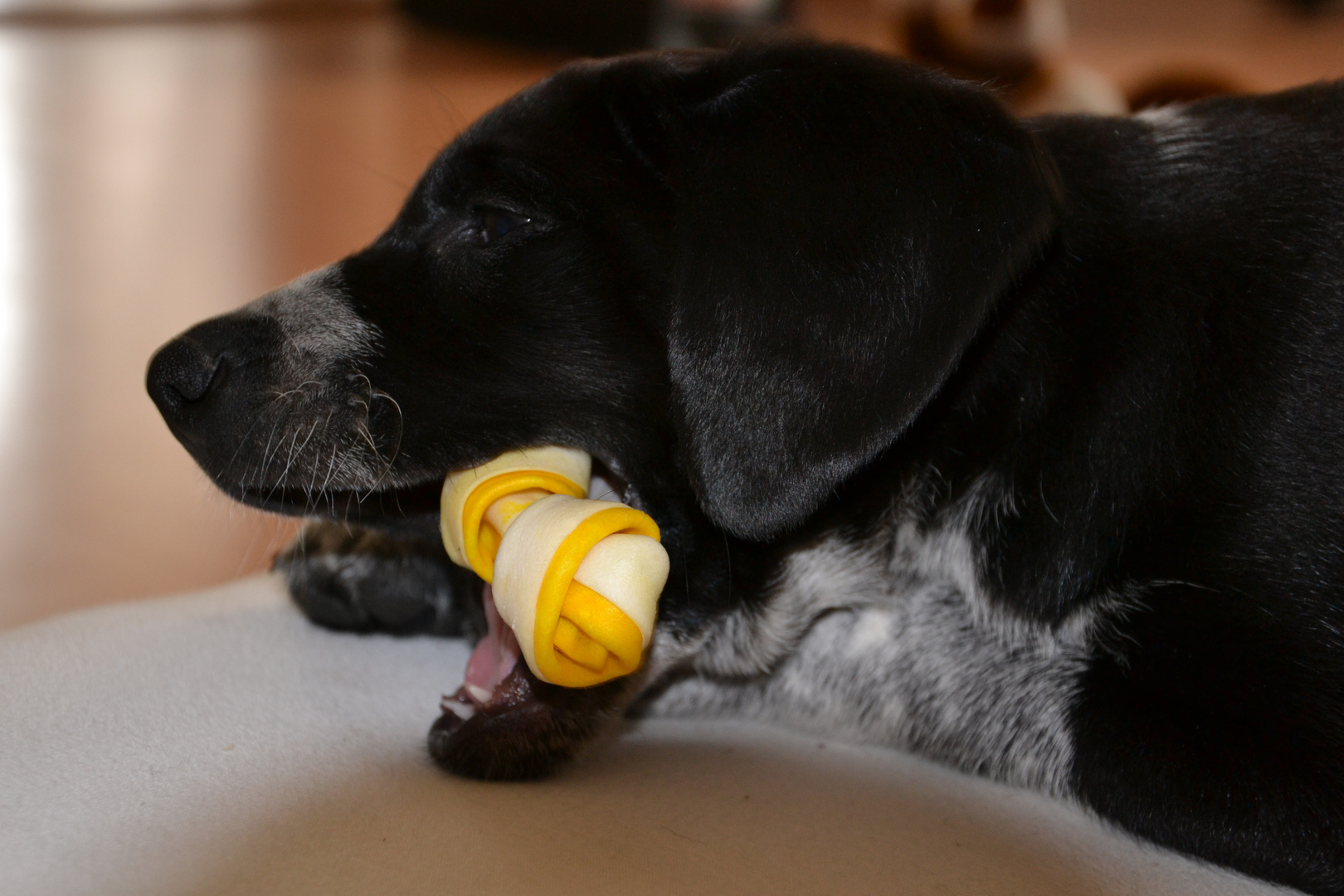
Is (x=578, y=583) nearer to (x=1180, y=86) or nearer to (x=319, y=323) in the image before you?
(x=319, y=323)

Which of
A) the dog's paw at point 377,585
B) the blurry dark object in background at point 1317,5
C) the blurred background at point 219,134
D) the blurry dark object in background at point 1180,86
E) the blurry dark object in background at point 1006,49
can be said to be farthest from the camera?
the blurry dark object in background at point 1317,5

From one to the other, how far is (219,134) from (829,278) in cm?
445

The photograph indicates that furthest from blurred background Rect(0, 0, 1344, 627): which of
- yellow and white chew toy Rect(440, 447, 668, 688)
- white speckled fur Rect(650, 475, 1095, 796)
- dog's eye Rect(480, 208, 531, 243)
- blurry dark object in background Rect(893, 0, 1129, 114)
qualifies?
white speckled fur Rect(650, 475, 1095, 796)

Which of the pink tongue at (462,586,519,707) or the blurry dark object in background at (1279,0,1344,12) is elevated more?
the blurry dark object in background at (1279,0,1344,12)

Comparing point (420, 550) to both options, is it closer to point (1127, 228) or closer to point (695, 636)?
point (695, 636)

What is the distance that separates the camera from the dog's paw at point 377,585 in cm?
164

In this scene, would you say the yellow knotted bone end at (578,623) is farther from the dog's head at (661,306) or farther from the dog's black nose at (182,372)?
the dog's black nose at (182,372)

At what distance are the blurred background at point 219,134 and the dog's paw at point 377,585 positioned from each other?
11 centimetres

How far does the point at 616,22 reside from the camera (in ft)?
20.7

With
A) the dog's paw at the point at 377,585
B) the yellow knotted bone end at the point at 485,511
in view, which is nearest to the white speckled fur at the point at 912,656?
the yellow knotted bone end at the point at 485,511

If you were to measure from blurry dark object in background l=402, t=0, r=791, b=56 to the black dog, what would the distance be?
14.5ft

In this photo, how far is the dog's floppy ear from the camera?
1226 mm

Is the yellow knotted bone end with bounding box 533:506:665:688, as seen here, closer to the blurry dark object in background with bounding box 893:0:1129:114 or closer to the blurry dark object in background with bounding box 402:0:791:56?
the blurry dark object in background with bounding box 893:0:1129:114

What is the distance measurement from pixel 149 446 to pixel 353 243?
106 cm
